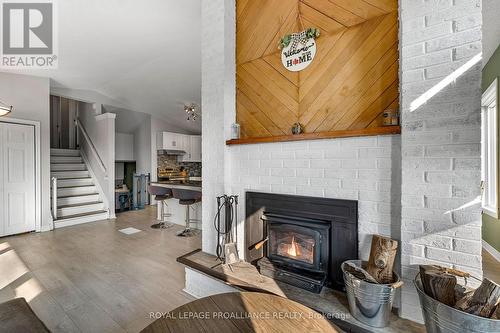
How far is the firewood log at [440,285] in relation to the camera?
113cm

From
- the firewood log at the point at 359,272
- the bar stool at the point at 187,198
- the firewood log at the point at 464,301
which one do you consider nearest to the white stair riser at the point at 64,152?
the bar stool at the point at 187,198

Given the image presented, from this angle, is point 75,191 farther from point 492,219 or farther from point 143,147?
point 492,219

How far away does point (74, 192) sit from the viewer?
5.65 m

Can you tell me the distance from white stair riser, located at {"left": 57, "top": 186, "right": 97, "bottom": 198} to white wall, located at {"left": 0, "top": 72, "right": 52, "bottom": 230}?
3.21 feet

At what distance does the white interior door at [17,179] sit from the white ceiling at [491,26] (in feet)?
23.1

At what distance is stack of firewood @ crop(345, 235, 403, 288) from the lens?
1404 mm

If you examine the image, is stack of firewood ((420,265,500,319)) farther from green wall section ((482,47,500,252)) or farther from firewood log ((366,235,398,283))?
green wall section ((482,47,500,252))

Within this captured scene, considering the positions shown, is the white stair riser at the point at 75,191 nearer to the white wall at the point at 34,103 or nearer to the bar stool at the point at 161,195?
the white wall at the point at 34,103

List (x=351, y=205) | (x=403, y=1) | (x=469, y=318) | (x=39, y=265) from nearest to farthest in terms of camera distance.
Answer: (x=469, y=318) → (x=403, y=1) → (x=351, y=205) → (x=39, y=265)

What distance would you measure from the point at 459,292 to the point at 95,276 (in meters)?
3.27

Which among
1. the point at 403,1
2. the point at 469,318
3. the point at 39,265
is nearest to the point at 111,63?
the point at 39,265

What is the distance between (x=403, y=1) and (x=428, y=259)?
1596mm

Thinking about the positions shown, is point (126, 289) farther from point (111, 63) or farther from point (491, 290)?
point (111, 63)

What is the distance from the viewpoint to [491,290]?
1.00 meters
